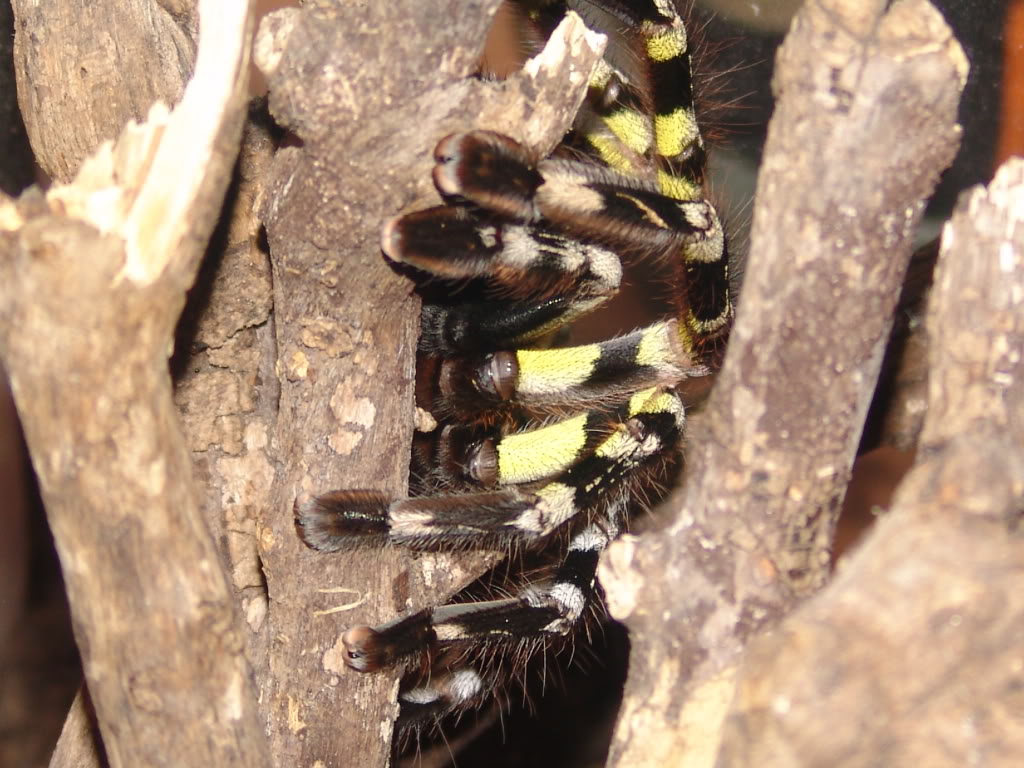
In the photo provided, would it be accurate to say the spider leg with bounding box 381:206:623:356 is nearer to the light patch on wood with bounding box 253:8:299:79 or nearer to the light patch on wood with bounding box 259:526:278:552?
the light patch on wood with bounding box 253:8:299:79

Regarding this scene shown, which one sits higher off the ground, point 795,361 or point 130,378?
point 130,378

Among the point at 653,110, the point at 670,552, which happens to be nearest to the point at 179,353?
the point at 653,110

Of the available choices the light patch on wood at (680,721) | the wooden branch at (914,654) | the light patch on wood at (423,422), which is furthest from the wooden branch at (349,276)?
the wooden branch at (914,654)

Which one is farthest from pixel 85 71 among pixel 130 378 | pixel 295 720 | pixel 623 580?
pixel 623 580

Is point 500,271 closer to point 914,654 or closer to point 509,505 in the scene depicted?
point 509,505

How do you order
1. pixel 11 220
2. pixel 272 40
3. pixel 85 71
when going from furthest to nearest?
pixel 85 71
pixel 272 40
pixel 11 220

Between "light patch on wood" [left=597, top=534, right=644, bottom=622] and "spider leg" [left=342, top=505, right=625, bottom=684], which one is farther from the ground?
"light patch on wood" [left=597, top=534, right=644, bottom=622]

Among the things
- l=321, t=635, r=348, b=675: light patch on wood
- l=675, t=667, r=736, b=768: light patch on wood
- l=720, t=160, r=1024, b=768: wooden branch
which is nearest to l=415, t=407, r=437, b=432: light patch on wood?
l=321, t=635, r=348, b=675: light patch on wood
